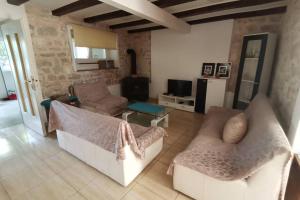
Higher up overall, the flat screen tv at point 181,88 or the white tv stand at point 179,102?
the flat screen tv at point 181,88

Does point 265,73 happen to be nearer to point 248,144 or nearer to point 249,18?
point 249,18

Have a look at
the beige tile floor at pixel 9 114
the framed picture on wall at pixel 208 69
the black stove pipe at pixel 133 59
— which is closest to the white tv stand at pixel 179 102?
the framed picture on wall at pixel 208 69

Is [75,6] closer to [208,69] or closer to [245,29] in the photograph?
[208,69]

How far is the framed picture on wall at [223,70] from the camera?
361 centimetres

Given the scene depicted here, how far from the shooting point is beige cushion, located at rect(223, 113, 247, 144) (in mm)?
1753

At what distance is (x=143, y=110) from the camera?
114 inches

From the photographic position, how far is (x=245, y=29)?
329cm

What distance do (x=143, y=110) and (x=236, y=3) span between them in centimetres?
245

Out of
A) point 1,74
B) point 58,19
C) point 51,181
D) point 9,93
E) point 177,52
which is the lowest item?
point 51,181

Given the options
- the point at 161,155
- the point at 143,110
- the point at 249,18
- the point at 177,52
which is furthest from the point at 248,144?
the point at 177,52

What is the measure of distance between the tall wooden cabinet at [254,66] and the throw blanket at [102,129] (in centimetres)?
219

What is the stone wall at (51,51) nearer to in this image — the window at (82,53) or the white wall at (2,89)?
the window at (82,53)

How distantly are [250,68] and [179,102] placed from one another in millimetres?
1903

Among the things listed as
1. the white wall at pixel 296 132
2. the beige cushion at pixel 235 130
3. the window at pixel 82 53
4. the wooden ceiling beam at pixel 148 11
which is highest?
the wooden ceiling beam at pixel 148 11
